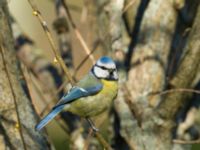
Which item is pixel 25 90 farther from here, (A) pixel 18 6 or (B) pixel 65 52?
(A) pixel 18 6

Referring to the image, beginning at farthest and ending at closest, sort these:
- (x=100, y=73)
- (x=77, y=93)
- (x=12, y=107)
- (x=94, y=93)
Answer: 1. (x=100, y=73)
2. (x=94, y=93)
3. (x=77, y=93)
4. (x=12, y=107)

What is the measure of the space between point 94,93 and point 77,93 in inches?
5.2

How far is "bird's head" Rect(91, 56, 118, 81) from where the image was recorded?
3.26 metres

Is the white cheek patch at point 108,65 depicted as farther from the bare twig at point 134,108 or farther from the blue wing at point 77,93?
the bare twig at point 134,108

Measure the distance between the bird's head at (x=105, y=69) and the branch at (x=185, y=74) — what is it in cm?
33


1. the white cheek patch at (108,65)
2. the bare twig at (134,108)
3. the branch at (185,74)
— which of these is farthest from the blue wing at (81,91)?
the branch at (185,74)

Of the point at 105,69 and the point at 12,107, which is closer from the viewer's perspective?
the point at 12,107

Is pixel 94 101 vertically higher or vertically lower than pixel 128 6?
lower

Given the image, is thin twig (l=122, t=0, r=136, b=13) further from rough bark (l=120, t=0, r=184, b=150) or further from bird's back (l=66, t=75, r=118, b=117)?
bird's back (l=66, t=75, r=118, b=117)

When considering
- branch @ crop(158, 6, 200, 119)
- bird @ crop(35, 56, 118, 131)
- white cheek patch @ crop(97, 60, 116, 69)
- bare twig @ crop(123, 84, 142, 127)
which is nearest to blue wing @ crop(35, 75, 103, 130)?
bird @ crop(35, 56, 118, 131)

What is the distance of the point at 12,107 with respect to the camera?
8.89 ft

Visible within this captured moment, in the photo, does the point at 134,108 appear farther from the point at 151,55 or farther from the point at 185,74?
the point at 185,74

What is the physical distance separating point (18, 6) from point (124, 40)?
5229 millimetres

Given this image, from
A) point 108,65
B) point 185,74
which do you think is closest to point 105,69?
point 108,65
